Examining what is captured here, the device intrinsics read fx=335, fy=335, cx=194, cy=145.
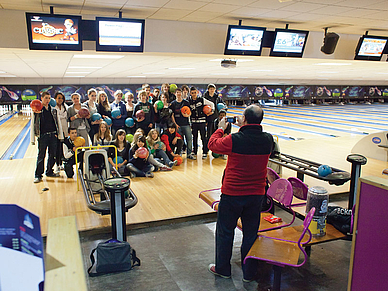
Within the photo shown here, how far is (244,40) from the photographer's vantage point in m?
5.63

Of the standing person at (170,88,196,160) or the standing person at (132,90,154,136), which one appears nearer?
the standing person at (132,90,154,136)

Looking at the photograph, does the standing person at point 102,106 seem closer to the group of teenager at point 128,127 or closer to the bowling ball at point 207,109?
the group of teenager at point 128,127

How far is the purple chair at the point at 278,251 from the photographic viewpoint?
2355 millimetres

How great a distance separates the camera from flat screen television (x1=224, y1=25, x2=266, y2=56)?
5449 mm

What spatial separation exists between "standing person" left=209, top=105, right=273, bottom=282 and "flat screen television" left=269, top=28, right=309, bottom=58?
3.75 m

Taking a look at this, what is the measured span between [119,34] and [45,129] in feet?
6.23

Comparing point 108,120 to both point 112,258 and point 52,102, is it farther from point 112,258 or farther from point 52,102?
point 112,258

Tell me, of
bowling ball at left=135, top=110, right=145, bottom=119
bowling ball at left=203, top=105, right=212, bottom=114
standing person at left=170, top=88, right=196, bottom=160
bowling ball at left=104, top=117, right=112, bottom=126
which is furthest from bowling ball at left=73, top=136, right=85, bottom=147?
bowling ball at left=203, top=105, right=212, bottom=114

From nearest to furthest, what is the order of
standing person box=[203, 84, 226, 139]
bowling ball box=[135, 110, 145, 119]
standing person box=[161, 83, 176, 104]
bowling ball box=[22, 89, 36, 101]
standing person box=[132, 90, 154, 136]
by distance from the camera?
bowling ball box=[135, 110, 145, 119]
standing person box=[132, 90, 154, 136]
standing person box=[161, 83, 176, 104]
standing person box=[203, 84, 226, 139]
bowling ball box=[22, 89, 36, 101]

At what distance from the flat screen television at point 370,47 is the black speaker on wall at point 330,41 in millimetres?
815

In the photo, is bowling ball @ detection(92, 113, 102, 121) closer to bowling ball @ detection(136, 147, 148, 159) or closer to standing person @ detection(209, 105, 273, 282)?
bowling ball @ detection(136, 147, 148, 159)

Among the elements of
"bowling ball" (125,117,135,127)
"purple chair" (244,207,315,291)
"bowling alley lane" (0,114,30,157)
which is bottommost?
"bowling alley lane" (0,114,30,157)

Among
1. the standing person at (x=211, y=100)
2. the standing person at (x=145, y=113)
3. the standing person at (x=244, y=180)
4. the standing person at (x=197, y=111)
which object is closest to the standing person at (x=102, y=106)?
the standing person at (x=145, y=113)

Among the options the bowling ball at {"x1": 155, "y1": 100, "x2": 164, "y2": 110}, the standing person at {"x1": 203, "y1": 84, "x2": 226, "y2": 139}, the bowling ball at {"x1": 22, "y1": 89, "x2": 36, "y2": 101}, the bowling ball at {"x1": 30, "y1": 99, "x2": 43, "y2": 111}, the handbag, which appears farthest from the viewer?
the bowling ball at {"x1": 22, "y1": 89, "x2": 36, "y2": 101}
